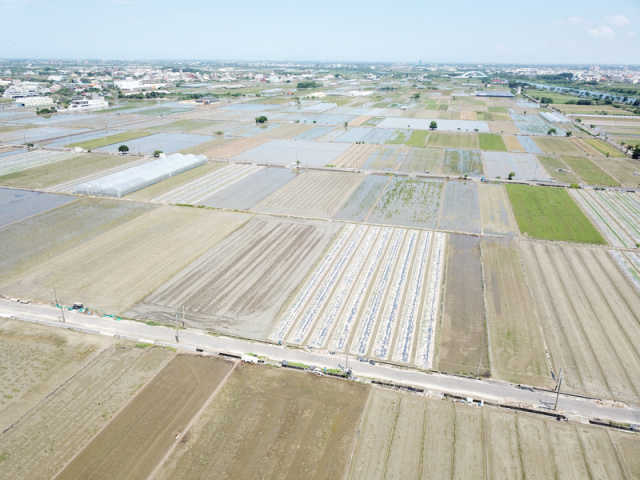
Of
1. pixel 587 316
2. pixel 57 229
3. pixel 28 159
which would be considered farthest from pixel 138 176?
pixel 587 316

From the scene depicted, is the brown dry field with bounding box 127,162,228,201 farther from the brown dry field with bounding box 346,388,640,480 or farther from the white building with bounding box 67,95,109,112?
the white building with bounding box 67,95,109,112

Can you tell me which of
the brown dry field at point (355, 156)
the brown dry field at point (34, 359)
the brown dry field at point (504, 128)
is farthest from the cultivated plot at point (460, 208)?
the brown dry field at point (504, 128)

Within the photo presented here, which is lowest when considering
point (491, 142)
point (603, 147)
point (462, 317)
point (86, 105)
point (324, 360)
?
point (324, 360)

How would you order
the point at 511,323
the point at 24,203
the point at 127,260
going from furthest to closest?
the point at 24,203 < the point at 127,260 < the point at 511,323

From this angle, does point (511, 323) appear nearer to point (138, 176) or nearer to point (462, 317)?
point (462, 317)

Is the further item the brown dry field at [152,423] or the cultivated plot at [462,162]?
the cultivated plot at [462,162]

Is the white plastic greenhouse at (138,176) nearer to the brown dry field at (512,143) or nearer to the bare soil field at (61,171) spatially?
the bare soil field at (61,171)

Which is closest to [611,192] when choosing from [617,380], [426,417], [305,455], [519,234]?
[519,234]
